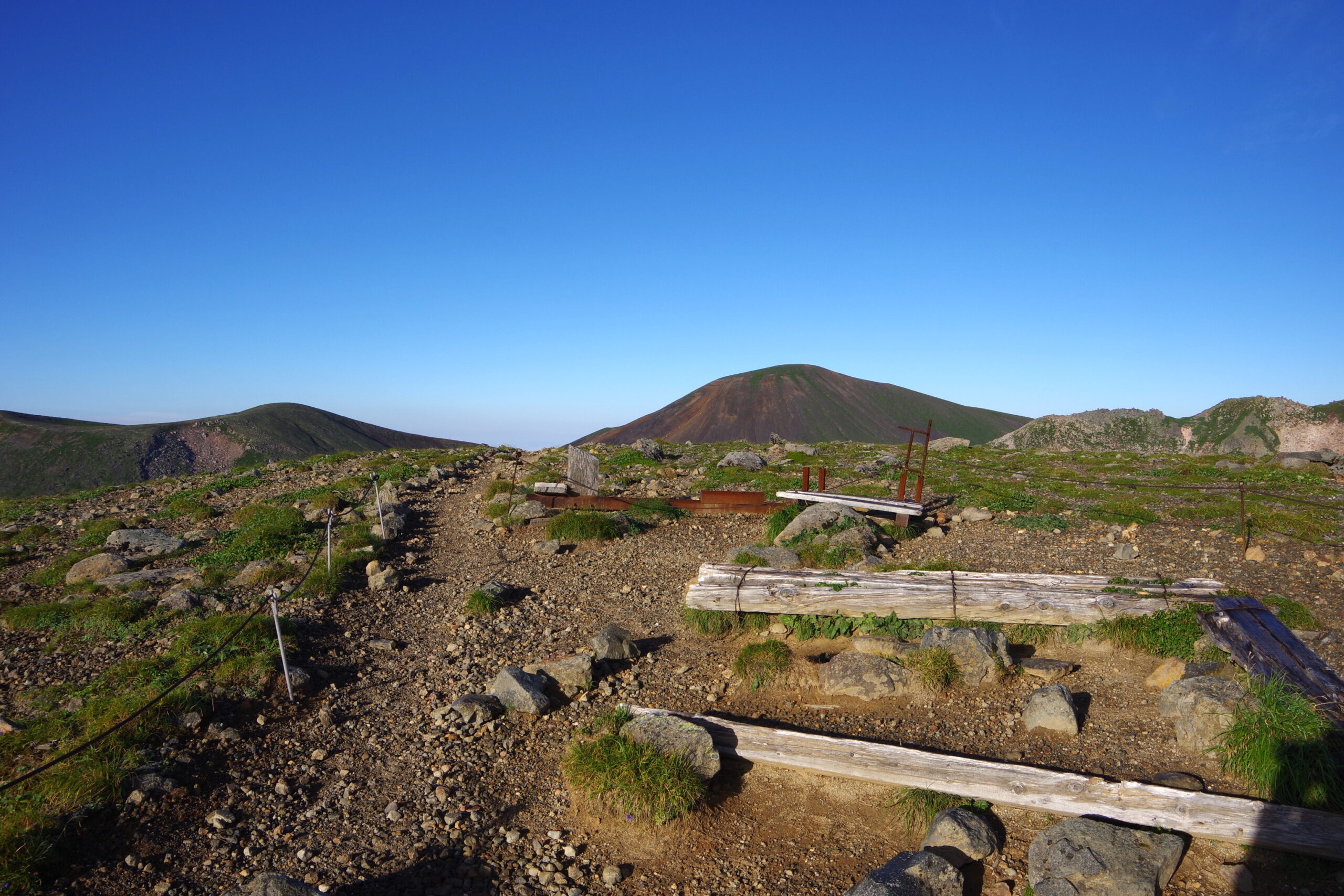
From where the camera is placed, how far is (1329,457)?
936 inches

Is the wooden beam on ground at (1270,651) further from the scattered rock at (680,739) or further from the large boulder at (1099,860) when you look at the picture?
the scattered rock at (680,739)

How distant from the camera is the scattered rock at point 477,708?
7.08m

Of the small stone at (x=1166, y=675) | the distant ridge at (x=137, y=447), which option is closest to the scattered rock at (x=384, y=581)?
the small stone at (x=1166, y=675)

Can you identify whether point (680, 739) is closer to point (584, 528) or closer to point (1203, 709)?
point (1203, 709)

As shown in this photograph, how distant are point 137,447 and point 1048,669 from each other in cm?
7080

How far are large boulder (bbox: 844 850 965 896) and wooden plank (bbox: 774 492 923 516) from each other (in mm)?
9676

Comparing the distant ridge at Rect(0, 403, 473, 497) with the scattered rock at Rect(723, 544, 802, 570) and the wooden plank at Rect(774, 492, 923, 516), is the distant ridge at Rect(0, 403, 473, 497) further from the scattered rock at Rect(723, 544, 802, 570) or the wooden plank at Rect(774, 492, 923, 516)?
the scattered rock at Rect(723, 544, 802, 570)

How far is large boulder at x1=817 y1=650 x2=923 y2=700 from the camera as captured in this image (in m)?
7.39

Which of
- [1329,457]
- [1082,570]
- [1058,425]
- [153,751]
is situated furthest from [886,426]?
[153,751]

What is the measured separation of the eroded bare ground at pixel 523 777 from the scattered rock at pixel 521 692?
0.13 meters

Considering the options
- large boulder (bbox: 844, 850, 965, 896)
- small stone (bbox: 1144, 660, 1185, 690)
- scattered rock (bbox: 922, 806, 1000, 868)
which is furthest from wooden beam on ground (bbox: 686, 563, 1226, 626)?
large boulder (bbox: 844, 850, 965, 896)

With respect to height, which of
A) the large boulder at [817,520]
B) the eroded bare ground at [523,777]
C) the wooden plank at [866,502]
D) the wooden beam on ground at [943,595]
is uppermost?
the wooden plank at [866,502]

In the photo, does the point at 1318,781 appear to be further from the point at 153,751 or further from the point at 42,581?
the point at 42,581

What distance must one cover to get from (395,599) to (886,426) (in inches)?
2270
